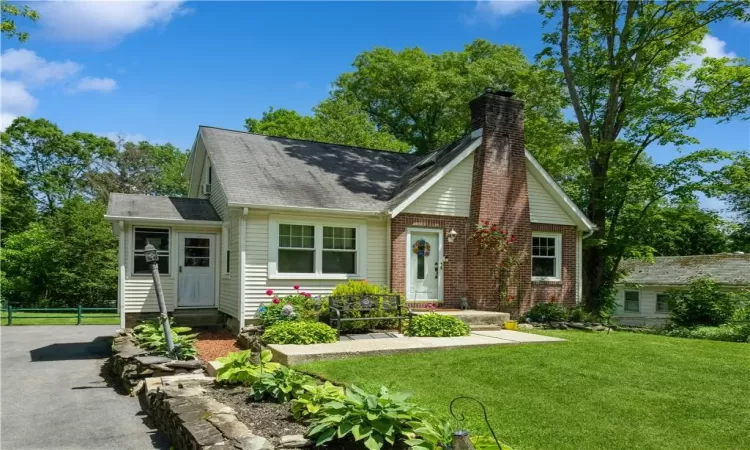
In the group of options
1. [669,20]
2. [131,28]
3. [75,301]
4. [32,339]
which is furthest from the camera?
[75,301]

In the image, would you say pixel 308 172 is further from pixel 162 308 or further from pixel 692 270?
pixel 692 270

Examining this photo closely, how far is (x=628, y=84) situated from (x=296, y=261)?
1383cm

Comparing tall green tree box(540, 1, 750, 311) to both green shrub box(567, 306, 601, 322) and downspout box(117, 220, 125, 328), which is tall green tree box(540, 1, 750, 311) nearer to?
green shrub box(567, 306, 601, 322)

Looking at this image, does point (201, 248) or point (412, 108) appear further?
point (412, 108)

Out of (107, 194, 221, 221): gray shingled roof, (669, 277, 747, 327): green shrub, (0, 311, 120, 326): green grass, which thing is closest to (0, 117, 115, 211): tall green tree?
(0, 311, 120, 326): green grass

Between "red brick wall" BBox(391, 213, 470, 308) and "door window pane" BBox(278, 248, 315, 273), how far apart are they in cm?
209

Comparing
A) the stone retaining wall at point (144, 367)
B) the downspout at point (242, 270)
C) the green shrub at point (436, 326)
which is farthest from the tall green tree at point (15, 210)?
the green shrub at point (436, 326)

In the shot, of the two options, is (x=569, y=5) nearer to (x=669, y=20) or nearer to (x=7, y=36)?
(x=669, y=20)

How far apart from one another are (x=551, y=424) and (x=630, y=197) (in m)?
16.7

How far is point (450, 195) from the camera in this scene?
13695mm

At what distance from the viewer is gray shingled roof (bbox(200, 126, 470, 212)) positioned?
39.9 ft

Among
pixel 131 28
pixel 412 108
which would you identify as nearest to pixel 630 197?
pixel 412 108

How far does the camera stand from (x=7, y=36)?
643 inches

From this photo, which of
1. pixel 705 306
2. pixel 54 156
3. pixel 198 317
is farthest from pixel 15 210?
pixel 705 306
